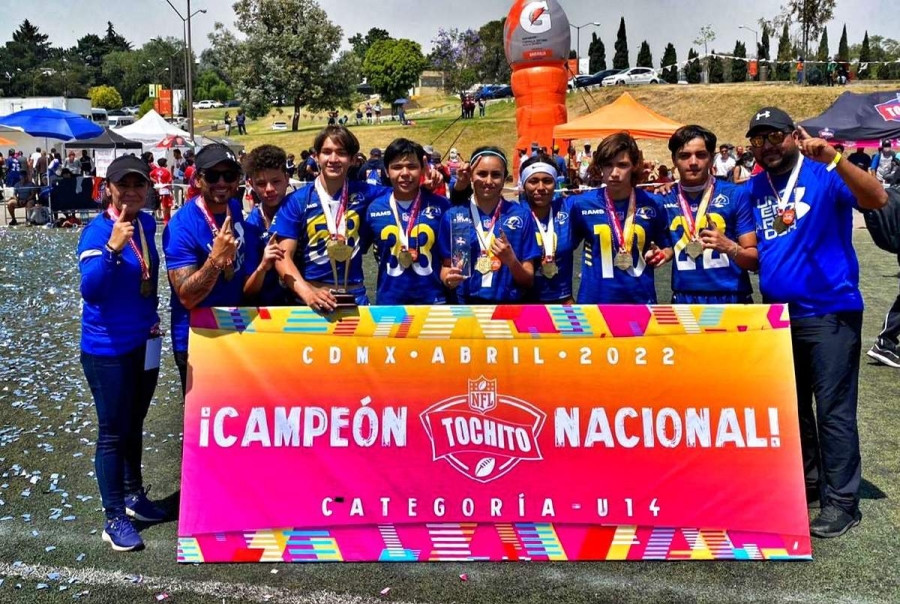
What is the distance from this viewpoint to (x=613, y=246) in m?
4.46

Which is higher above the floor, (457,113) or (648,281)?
(457,113)

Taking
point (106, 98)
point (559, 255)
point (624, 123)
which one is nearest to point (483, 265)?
point (559, 255)

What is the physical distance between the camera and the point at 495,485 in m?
3.77

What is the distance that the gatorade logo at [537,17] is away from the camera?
2650cm

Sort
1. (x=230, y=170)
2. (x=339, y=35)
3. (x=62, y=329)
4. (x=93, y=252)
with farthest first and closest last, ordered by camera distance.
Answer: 1. (x=339, y=35)
2. (x=62, y=329)
3. (x=230, y=170)
4. (x=93, y=252)

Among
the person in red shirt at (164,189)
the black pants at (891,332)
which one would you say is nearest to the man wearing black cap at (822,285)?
the black pants at (891,332)

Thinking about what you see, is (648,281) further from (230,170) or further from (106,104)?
(106,104)

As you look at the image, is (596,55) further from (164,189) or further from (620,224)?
(620,224)

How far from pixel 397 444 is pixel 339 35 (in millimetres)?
58637

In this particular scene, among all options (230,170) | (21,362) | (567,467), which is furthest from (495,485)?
(21,362)

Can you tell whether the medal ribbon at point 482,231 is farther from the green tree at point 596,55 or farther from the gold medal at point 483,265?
the green tree at point 596,55

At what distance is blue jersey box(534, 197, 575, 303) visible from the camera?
4.46 m

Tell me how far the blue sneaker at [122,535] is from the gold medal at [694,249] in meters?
3.24

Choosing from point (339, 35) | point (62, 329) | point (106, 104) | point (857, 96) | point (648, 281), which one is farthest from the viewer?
point (106, 104)
